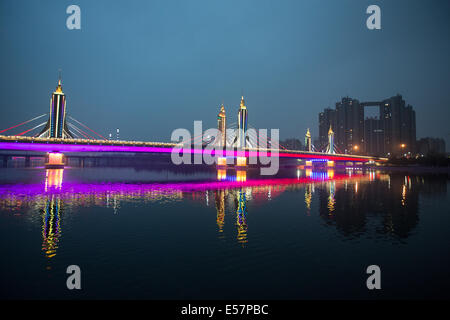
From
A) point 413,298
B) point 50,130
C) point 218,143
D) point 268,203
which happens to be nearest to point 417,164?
point 218,143

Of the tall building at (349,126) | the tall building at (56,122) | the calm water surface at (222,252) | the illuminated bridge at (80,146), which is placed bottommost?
the calm water surface at (222,252)

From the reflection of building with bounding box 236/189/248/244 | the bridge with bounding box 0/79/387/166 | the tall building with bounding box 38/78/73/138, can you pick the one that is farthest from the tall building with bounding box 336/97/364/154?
the reflection of building with bounding box 236/189/248/244

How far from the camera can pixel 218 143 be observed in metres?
86.4

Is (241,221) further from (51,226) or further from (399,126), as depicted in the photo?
(399,126)

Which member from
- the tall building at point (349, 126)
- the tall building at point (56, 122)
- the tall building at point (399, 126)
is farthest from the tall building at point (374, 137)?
the tall building at point (56, 122)

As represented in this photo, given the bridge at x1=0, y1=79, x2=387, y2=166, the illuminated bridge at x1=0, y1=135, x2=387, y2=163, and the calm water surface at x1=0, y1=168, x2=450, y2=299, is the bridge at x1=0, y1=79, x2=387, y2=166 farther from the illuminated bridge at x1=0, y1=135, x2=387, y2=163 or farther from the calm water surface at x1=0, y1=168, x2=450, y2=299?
the calm water surface at x1=0, y1=168, x2=450, y2=299

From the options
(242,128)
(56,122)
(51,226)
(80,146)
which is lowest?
(51,226)

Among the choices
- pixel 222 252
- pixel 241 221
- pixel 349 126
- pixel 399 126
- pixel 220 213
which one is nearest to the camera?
pixel 222 252

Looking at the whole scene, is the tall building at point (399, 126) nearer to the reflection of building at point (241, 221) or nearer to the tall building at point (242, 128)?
the tall building at point (242, 128)

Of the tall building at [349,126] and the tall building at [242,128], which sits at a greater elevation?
the tall building at [349,126]

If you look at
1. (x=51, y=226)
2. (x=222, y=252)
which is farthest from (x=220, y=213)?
(x=51, y=226)

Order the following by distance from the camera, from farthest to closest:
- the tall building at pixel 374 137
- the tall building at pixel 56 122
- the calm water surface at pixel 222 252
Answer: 1. the tall building at pixel 374 137
2. the tall building at pixel 56 122
3. the calm water surface at pixel 222 252

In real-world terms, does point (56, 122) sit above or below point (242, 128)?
below
